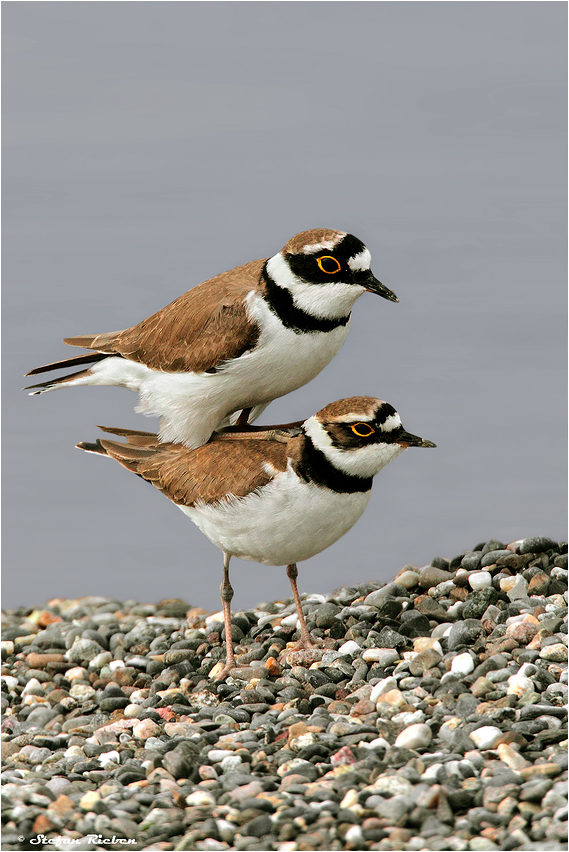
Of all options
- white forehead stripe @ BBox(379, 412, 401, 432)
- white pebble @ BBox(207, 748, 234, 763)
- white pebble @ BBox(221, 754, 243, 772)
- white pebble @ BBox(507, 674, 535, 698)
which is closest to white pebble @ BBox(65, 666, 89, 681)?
white pebble @ BBox(207, 748, 234, 763)

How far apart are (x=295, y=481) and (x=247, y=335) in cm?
94

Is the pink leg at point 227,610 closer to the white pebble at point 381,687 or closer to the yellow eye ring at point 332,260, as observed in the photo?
the white pebble at point 381,687

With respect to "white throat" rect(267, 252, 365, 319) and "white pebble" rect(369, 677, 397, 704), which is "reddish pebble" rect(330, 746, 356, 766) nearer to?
"white pebble" rect(369, 677, 397, 704)

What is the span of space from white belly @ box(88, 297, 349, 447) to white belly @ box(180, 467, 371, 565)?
59 cm

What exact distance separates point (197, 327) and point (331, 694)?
8.00ft

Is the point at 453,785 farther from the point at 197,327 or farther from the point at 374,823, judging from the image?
the point at 197,327

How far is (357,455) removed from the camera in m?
6.14

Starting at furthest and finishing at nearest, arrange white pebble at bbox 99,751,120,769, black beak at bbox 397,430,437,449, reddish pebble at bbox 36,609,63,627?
reddish pebble at bbox 36,609,63,627 → black beak at bbox 397,430,437,449 → white pebble at bbox 99,751,120,769

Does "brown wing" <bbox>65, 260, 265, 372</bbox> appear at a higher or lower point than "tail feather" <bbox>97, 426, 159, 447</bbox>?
higher

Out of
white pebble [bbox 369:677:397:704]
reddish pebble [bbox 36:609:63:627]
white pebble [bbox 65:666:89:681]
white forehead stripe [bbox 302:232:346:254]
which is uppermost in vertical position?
white forehead stripe [bbox 302:232:346:254]

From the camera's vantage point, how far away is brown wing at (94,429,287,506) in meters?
6.34

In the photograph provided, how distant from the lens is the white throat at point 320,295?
20.3 feet

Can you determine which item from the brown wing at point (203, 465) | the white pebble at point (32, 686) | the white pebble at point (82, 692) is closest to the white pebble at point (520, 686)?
the brown wing at point (203, 465)

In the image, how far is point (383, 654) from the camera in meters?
6.54
